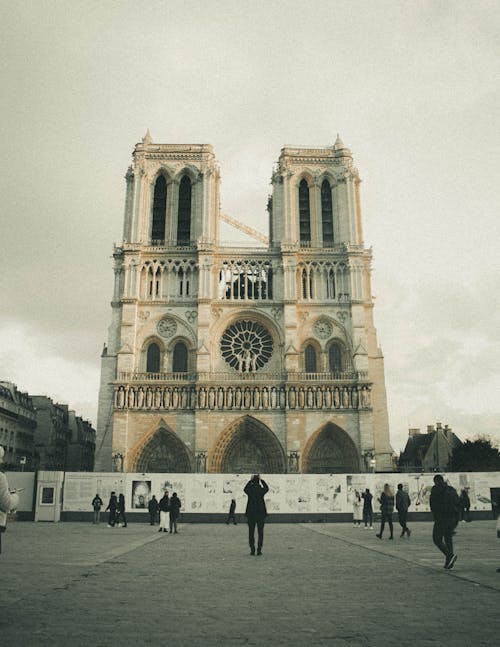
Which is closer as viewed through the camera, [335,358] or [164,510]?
[164,510]

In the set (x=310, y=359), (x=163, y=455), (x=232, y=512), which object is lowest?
(x=232, y=512)

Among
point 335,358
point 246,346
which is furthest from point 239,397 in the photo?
point 335,358

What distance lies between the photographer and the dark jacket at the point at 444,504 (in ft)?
32.1

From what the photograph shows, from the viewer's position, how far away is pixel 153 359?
40688mm

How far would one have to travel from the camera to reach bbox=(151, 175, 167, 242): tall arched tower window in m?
43.9

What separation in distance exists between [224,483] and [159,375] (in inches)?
542

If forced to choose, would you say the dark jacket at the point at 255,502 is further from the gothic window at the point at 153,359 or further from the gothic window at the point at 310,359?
the gothic window at the point at 310,359

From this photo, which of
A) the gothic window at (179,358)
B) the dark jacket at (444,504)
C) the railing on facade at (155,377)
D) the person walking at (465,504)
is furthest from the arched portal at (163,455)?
the dark jacket at (444,504)

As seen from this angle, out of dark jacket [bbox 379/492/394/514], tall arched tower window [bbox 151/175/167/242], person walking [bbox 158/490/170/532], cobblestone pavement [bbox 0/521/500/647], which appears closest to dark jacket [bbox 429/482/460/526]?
cobblestone pavement [bbox 0/521/500/647]

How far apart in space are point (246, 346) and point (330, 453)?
28.5ft

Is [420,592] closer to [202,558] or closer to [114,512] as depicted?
[202,558]

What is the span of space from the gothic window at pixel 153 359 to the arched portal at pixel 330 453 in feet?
35.9

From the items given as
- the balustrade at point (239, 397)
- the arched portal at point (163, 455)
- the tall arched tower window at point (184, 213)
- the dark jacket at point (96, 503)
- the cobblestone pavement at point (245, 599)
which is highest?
the tall arched tower window at point (184, 213)

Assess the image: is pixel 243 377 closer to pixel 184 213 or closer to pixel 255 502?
pixel 184 213
